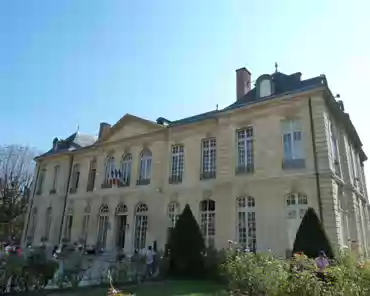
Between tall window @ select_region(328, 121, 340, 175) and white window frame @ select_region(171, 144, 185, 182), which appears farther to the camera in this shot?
white window frame @ select_region(171, 144, 185, 182)

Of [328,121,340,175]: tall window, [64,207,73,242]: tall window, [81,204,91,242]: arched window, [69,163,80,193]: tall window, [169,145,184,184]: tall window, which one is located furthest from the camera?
[69,163,80,193]: tall window

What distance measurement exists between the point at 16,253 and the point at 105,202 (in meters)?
11.1

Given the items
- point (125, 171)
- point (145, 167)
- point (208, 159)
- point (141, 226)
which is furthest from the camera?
point (125, 171)

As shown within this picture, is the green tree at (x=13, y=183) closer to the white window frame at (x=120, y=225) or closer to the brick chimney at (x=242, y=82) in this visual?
the white window frame at (x=120, y=225)

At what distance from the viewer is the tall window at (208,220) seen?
14.1 meters

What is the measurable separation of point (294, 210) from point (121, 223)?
34.3 ft

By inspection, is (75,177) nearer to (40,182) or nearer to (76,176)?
(76,176)

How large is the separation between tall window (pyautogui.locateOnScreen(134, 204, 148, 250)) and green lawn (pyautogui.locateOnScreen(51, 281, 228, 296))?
632 centimetres

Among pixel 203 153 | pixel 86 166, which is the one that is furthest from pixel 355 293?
pixel 86 166

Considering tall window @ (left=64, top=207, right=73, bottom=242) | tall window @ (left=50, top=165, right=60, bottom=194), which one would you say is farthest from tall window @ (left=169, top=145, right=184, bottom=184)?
tall window @ (left=50, top=165, right=60, bottom=194)

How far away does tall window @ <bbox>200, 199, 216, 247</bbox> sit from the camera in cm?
1411

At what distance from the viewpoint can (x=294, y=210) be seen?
12.3 m

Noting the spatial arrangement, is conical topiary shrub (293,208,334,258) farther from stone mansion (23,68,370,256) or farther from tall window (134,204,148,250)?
tall window (134,204,148,250)

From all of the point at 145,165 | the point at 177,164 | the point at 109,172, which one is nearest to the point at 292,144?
the point at 177,164
